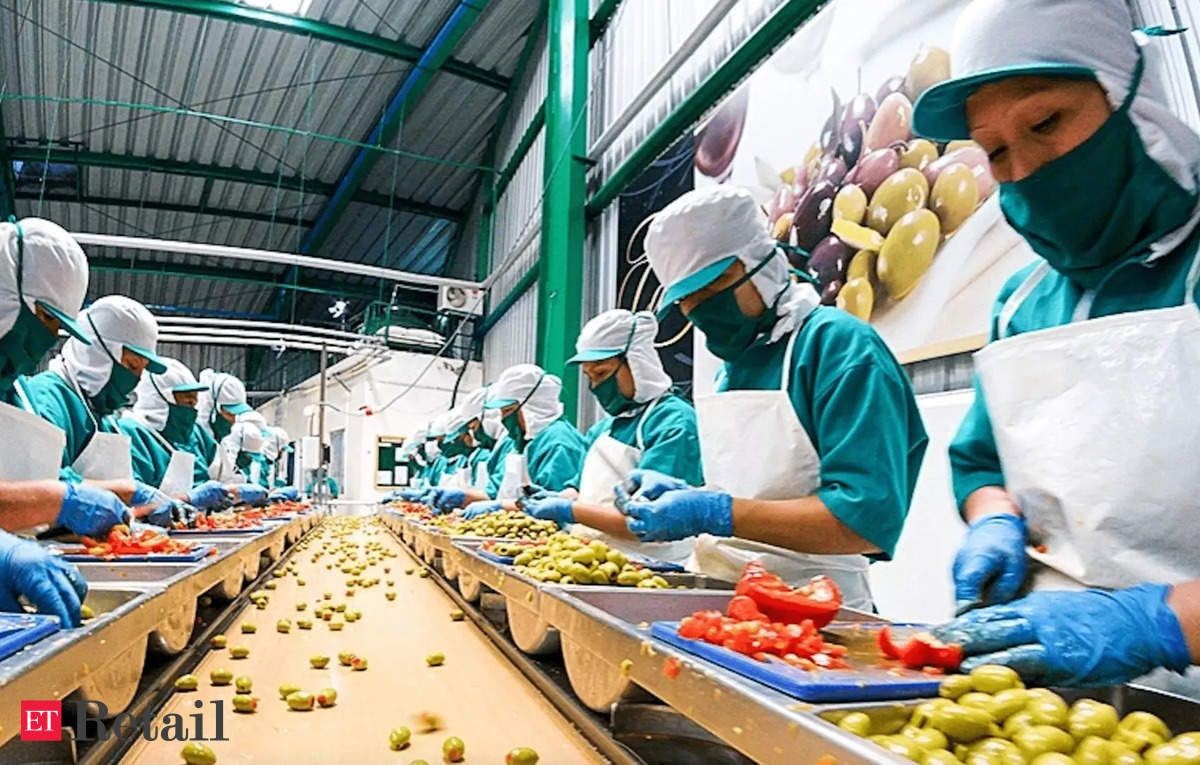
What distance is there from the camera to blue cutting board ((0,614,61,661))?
3.89ft

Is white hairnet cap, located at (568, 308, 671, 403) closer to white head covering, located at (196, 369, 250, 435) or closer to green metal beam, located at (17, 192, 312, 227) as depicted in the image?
white head covering, located at (196, 369, 250, 435)

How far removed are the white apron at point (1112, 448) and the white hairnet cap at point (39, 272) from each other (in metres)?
2.92

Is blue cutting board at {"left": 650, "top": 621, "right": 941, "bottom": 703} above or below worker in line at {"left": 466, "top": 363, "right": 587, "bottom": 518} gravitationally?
below

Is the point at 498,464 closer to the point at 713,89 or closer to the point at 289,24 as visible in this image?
the point at 713,89

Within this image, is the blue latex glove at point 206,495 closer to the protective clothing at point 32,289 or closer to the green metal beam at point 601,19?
the protective clothing at point 32,289

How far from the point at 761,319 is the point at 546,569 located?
93 cm

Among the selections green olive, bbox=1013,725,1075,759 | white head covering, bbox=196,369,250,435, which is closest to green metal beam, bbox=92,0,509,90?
white head covering, bbox=196,369,250,435

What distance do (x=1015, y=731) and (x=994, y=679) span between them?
97 millimetres

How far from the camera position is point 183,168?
11.7 m

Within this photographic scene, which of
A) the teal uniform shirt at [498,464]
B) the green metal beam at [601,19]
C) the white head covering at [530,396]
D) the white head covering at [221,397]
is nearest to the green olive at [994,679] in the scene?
the white head covering at [530,396]

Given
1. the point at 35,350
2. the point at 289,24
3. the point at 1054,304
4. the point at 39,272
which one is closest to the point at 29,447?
the point at 35,350

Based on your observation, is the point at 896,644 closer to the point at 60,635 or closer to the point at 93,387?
the point at 60,635

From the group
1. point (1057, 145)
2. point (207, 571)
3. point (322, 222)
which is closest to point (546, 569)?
point (207, 571)

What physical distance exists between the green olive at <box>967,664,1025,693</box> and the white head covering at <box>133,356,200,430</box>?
601cm
